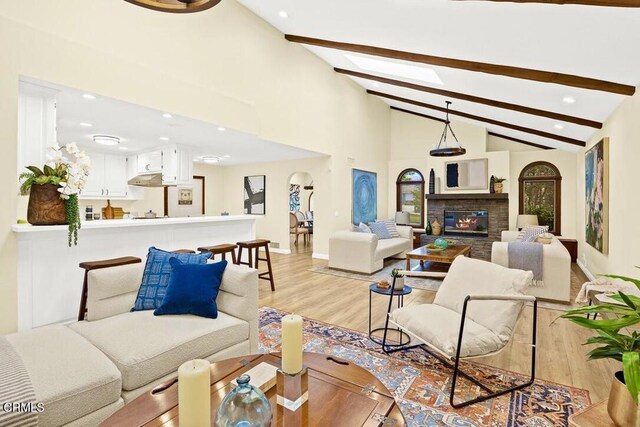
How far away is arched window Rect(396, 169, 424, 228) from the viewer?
30.4 feet

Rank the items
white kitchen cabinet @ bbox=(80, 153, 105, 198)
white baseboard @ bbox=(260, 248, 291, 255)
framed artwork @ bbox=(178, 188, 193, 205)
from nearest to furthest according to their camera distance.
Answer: white kitchen cabinet @ bbox=(80, 153, 105, 198), white baseboard @ bbox=(260, 248, 291, 255), framed artwork @ bbox=(178, 188, 193, 205)

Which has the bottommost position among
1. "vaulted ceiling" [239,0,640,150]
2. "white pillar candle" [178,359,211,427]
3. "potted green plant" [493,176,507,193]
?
"white pillar candle" [178,359,211,427]

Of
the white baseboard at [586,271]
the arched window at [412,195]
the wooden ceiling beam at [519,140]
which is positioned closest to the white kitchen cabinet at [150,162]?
the arched window at [412,195]

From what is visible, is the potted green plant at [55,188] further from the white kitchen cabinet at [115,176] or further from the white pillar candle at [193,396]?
the white kitchen cabinet at [115,176]

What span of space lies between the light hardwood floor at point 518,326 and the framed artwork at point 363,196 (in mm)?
2476

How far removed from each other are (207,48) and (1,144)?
8.76 feet

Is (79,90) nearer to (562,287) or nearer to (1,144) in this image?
(1,144)

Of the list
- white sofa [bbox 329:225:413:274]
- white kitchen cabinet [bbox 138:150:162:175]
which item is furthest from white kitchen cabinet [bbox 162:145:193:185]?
white sofa [bbox 329:225:413:274]

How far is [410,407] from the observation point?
6.64 feet

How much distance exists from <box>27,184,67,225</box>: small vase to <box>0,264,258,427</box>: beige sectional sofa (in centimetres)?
84

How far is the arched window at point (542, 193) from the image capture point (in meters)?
7.73

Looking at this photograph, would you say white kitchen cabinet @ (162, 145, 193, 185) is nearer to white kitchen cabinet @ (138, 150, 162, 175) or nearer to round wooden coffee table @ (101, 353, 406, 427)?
white kitchen cabinet @ (138, 150, 162, 175)

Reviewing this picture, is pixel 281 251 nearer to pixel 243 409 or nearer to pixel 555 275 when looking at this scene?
pixel 555 275

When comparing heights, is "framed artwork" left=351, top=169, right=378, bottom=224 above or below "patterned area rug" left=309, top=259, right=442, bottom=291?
above
